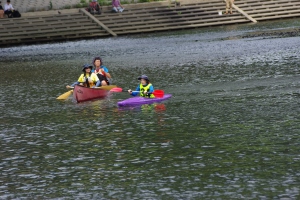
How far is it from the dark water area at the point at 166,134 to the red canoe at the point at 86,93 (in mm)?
328

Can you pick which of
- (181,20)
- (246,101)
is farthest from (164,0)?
(246,101)

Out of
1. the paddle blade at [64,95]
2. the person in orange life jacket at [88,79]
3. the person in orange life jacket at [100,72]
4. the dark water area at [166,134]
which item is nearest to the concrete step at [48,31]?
the dark water area at [166,134]

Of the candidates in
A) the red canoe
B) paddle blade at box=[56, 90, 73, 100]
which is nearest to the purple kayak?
the red canoe

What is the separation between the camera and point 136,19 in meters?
52.9

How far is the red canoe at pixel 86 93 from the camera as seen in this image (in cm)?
2266

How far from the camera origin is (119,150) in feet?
47.3

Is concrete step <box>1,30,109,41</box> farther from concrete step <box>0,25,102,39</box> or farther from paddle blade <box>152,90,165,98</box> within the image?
paddle blade <box>152,90,165,98</box>

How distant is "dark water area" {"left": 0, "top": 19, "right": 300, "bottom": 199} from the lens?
11656 millimetres

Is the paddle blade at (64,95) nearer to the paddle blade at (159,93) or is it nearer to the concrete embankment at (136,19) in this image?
the paddle blade at (159,93)

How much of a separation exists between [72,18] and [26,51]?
8354mm

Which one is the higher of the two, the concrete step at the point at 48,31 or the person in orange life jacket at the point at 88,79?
the concrete step at the point at 48,31

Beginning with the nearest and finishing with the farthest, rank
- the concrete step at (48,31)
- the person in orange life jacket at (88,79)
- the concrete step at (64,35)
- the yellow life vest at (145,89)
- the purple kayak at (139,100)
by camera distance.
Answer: the purple kayak at (139,100) → the yellow life vest at (145,89) → the person in orange life jacket at (88,79) → the concrete step at (64,35) → the concrete step at (48,31)

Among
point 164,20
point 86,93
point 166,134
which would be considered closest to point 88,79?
point 86,93

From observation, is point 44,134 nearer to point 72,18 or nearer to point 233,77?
point 233,77
